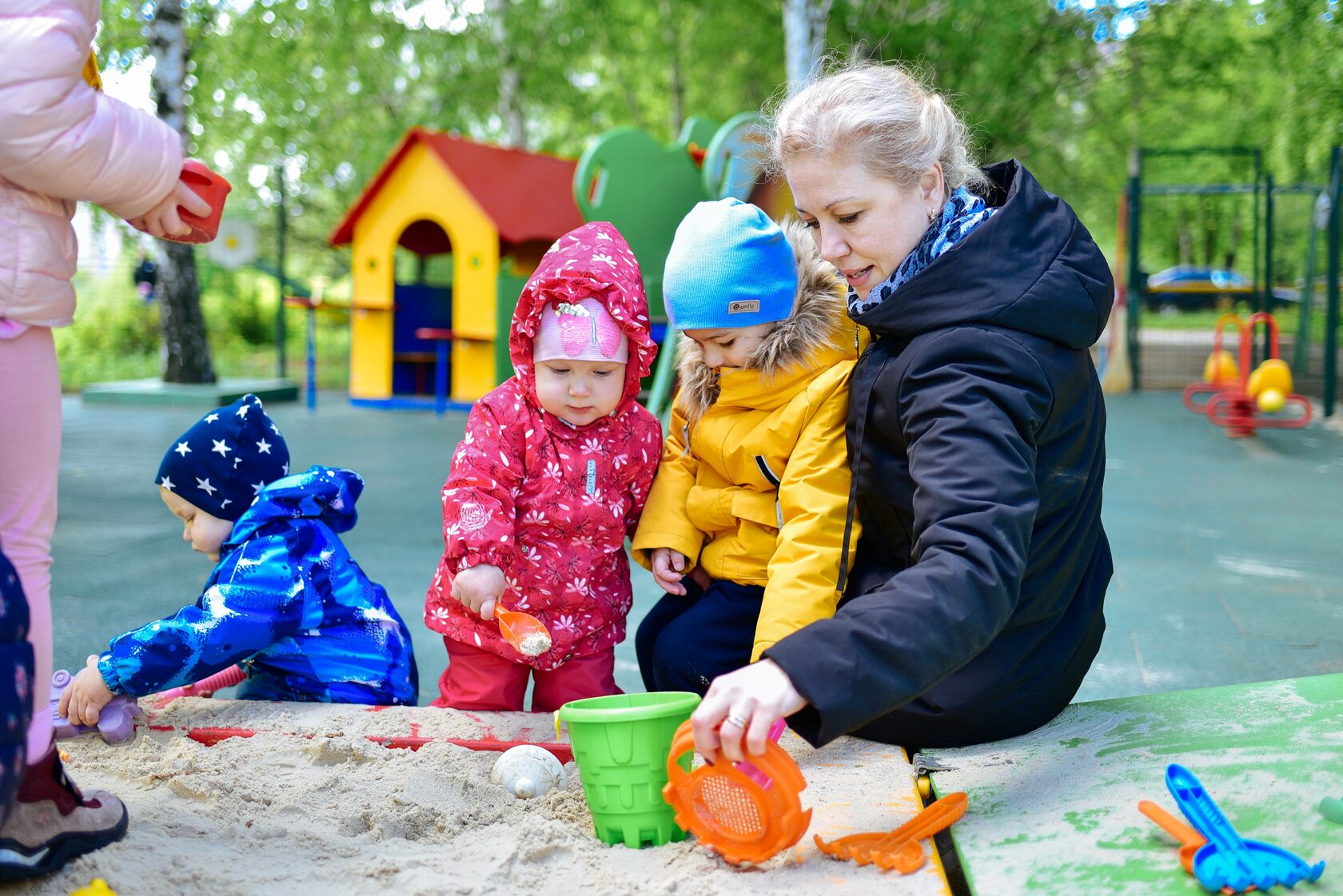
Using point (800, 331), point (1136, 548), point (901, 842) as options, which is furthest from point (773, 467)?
point (1136, 548)

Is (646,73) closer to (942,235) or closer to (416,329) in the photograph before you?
(416,329)

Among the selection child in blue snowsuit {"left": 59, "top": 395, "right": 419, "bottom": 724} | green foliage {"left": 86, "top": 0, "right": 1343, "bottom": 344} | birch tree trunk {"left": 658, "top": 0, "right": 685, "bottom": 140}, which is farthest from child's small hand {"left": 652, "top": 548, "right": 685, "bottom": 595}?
birch tree trunk {"left": 658, "top": 0, "right": 685, "bottom": 140}

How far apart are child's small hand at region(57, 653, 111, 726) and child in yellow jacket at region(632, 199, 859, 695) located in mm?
1133

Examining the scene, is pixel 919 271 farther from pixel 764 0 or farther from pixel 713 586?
pixel 764 0

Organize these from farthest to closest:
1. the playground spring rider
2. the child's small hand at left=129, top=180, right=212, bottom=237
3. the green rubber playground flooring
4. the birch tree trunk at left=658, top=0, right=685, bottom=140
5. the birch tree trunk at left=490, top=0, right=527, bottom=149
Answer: the birch tree trunk at left=658, top=0, right=685, bottom=140 → the birch tree trunk at left=490, top=0, right=527, bottom=149 → the playground spring rider → the green rubber playground flooring → the child's small hand at left=129, top=180, right=212, bottom=237

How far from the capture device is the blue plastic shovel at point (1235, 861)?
143 cm

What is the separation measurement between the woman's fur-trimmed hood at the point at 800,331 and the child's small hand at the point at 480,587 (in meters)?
0.57

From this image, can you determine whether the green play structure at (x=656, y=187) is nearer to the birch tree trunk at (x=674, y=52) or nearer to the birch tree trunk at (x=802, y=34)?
the birch tree trunk at (x=802, y=34)

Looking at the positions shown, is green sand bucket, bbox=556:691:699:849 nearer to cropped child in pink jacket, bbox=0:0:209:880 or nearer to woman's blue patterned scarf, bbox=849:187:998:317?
cropped child in pink jacket, bbox=0:0:209:880

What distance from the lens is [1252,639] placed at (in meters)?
3.52

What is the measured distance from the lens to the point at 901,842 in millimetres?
1641

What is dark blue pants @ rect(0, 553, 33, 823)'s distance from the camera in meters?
1.37

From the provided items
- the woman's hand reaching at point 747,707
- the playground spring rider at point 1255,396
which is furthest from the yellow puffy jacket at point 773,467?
the playground spring rider at point 1255,396

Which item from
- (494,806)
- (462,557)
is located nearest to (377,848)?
(494,806)
